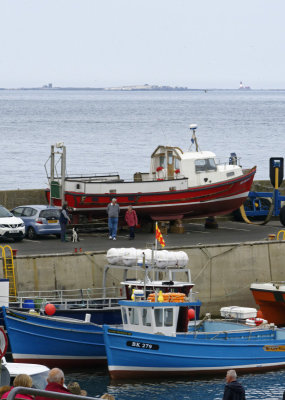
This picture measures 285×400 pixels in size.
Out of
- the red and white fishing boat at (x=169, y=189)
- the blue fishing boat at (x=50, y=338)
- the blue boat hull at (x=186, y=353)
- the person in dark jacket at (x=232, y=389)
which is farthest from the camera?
the red and white fishing boat at (x=169, y=189)

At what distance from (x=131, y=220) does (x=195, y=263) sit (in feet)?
16.8

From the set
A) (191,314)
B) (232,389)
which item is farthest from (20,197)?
(232,389)

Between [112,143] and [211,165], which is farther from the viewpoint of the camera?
[112,143]

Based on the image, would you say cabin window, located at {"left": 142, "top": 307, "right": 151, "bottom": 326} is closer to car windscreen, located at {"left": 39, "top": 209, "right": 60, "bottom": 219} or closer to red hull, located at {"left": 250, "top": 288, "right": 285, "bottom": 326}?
red hull, located at {"left": 250, "top": 288, "right": 285, "bottom": 326}

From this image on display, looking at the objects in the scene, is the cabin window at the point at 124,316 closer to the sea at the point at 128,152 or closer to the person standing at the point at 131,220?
the sea at the point at 128,152

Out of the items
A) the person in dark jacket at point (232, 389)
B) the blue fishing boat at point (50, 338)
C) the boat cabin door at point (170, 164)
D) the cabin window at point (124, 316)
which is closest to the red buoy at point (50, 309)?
the blue fishing boat at point (50, 338)

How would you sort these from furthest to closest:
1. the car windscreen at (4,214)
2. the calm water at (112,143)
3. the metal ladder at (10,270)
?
1. the calm water at (112,143)
2. the car windscreen at (4,214)
3. the metal ladder at (10,270)

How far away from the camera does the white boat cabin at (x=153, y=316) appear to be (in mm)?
27844

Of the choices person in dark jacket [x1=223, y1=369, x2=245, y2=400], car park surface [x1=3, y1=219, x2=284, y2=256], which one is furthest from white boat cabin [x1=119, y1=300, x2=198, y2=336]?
person in dark jacket [x1=223, y1=369, x2=245, y2=400]

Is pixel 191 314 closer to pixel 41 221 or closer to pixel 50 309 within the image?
pixel 50 309

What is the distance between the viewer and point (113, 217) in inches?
1512

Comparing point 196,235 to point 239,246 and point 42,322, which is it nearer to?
point 239,246

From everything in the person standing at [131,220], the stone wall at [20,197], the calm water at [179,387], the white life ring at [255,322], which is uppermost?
the stone wall at [20,197]

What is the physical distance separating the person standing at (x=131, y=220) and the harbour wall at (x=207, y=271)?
470 centimetres
